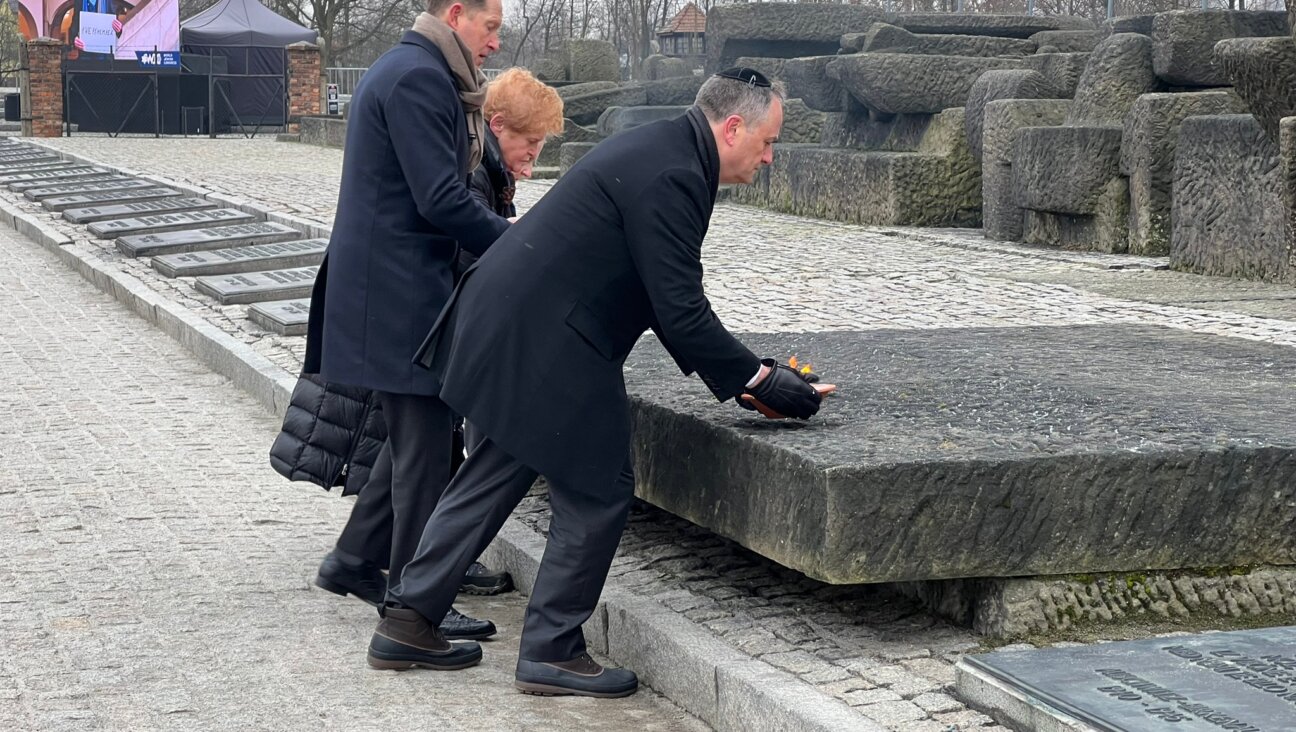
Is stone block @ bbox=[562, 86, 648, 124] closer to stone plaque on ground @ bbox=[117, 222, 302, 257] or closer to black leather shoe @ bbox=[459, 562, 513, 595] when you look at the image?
stone plaque on ground @ bbox=[117, 222, 302, 257]

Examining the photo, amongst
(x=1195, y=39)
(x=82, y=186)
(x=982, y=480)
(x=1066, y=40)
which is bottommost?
(x=82, y=186)

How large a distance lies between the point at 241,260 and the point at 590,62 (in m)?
16.2

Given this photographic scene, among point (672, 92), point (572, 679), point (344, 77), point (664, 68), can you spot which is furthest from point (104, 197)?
point (344, 77)

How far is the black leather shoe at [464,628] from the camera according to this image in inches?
171

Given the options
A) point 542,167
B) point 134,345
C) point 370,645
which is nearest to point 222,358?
point 134,345

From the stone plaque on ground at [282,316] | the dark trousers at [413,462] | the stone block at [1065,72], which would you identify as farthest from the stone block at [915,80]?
the dark trousers at [413,462]

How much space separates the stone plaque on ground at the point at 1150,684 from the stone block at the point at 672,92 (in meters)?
19.7

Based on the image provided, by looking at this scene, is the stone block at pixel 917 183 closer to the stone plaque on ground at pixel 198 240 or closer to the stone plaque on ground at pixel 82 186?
the stone plaque on ground at pixel 198 240

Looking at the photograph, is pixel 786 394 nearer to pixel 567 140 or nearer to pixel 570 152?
pixel 570 152

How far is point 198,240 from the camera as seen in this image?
13227mm

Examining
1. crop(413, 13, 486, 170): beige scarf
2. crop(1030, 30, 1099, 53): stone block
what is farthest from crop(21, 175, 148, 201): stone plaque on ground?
crop(413, 13, 486, 170): beige scarf

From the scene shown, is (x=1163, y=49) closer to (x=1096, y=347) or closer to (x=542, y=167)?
(x=1096, y=347)

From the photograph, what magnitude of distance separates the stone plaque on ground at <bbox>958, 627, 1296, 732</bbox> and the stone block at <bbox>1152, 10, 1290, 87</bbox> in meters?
9.54

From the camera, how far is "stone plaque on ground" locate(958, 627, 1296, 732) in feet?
9.87
